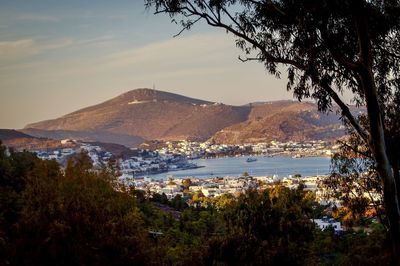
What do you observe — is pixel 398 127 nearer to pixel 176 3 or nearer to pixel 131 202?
pixel 176 3

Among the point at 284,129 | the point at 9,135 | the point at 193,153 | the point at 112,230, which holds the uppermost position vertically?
the point at 284,129

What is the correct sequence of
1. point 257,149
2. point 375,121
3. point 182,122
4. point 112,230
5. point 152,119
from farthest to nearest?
1. point 152,119
2. point 182,122
3. point 257,149
4. point 112,230
5. point 375,121

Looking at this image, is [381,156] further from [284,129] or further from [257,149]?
[284,129]

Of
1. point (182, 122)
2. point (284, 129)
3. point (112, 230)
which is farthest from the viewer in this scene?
point (182, 122)

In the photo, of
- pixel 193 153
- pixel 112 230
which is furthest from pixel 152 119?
pixel 112 230

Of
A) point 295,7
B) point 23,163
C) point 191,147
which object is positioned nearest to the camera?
point 295,7

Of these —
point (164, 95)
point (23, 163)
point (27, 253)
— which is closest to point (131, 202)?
point (27, 253)

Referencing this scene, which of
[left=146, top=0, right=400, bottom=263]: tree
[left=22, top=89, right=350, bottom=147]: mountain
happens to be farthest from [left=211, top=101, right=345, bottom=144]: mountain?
[left=146, top=0, right=400, bottom=263]: tree

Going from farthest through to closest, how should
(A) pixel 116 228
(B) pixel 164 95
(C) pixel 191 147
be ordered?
(B) pixel 164 95 < (C) pixel 191 147 < (A) pixel 116 228
